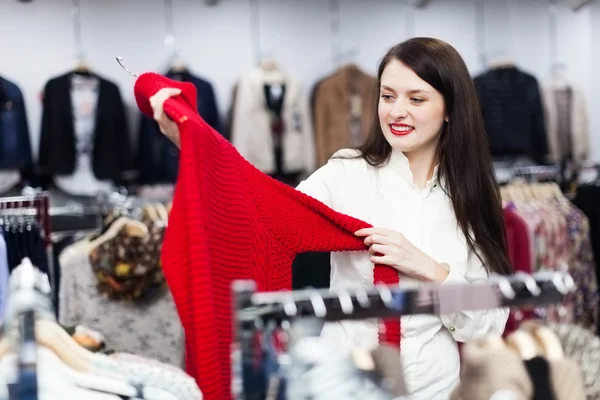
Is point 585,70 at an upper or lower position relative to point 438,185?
upper

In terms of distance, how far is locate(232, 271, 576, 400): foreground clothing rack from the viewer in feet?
2.87

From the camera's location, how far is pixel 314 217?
1.48 meters

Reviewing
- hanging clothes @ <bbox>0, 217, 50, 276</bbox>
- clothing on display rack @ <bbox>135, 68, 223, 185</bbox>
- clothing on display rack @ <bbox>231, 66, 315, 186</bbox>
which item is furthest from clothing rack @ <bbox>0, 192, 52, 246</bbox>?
clothing on display rack @ <bbox>231, 66, 315, 186</bbox>

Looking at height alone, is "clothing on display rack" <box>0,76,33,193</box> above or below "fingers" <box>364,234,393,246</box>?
above

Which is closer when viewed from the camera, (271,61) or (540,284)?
(540,284)

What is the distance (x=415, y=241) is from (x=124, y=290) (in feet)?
3.97

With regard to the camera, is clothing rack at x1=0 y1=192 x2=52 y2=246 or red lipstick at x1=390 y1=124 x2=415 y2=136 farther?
clothing rack at x1=0 y1=192 x2=52 y2=246

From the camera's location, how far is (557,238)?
3207 millimetres

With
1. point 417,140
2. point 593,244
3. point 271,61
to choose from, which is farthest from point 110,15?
point 417,140

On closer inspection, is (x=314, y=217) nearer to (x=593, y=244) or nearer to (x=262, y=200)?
(x=262, y=200)

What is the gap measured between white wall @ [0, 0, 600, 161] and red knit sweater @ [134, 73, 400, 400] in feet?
9.67

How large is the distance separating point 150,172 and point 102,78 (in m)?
0.56

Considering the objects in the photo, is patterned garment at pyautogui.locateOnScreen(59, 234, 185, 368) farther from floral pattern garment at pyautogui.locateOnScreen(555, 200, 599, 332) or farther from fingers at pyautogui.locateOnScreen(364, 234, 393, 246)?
floral pattern garment at pyautogui.locateOnScreen(555, 200, 599, 332)

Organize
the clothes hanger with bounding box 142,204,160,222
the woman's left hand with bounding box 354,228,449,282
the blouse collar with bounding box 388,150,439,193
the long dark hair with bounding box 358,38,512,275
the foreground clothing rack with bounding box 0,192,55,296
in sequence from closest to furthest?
the woman's left hand with bounding box 354,228,449,282 → the long dark hair with bounding box 358,38,512,275 → the blouse collar with bounding box 388,150,439,193 → the foreground clothing rack with bounding box 0,192,55,296 → the clothes hanger with bounding box 142,204,160,222
